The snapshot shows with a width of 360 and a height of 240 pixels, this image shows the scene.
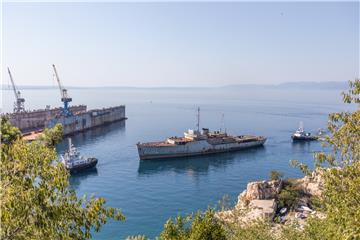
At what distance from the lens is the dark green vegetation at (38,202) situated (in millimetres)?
9055

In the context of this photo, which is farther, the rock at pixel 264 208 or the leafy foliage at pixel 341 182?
the rock at pixel 264 208

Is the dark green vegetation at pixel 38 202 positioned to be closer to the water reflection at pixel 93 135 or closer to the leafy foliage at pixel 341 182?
the leafy foliage at pixel 341 182

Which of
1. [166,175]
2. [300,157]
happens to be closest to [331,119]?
[166,175]

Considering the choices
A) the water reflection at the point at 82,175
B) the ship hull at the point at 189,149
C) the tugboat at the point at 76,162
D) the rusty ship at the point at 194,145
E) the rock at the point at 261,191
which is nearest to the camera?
the rock at the point at 261,191

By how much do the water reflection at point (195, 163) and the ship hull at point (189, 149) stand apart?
1820mm

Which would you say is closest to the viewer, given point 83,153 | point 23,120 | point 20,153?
point 20,153

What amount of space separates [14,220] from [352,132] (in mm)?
13720

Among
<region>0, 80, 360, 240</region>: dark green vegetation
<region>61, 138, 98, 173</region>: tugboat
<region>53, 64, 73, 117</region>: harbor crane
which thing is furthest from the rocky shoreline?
<region>53, 64, 73, 117</region>: harbor crane

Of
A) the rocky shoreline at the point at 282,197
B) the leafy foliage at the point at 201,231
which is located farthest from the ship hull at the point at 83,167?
the leafy foliage at the point at 201,231

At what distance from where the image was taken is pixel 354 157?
14953mm

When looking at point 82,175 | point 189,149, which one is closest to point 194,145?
point 189,149

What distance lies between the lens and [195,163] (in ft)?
283

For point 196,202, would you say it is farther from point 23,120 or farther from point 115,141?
point 23,120

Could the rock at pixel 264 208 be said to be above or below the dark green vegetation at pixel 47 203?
below
